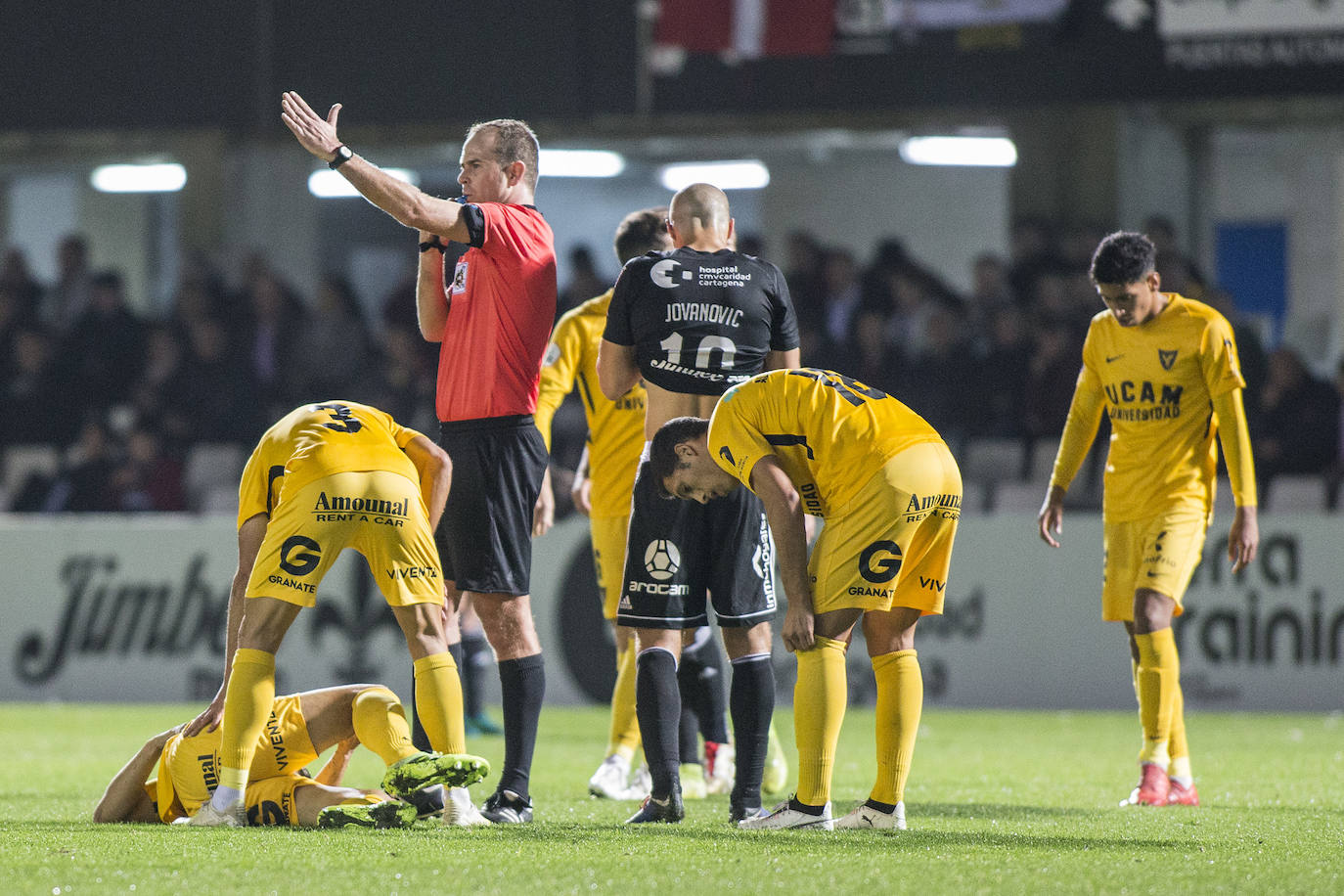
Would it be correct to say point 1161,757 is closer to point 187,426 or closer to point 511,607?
point 511,607

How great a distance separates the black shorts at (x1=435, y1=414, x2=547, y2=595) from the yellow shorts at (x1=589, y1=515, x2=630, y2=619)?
50.7 inches

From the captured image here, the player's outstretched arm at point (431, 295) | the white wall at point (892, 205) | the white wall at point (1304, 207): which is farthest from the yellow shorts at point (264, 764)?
the white wall at point (1304, 207)

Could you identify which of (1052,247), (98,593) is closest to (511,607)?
(98,593)

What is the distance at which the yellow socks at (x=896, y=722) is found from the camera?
18.7ft

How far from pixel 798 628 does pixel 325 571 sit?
57.6 inches

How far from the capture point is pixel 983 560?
12.5m

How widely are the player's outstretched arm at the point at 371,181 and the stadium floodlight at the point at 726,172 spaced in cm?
1599

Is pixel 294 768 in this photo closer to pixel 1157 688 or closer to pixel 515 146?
pixel 515 146

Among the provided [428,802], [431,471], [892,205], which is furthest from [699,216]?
[892,205]

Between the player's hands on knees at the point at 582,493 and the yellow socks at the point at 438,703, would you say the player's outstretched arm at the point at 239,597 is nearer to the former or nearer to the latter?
the yellow socks at the point at 438,703

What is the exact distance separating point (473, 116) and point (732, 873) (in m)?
12.1

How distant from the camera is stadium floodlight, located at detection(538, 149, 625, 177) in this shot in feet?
63.7

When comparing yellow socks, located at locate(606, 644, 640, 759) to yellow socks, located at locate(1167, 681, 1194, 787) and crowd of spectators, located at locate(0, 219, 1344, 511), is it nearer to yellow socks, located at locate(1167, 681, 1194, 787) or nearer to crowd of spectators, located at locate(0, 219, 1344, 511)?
yellow socks, located at locate(1167, 681, 1194, 787)

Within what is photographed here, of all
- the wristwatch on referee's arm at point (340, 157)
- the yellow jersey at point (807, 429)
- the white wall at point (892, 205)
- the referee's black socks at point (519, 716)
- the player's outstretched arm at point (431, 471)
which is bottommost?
the referee's black socks at point (519, 716)
